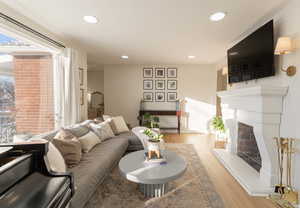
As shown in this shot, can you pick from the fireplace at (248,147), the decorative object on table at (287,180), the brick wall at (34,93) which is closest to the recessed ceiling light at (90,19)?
the brick wall at (34,93)

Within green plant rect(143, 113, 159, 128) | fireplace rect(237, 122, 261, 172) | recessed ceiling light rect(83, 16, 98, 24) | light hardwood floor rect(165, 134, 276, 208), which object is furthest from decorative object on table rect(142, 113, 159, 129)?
recessed ceiling light rect(83, 16, 98, 24)

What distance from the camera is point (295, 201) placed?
1798mm

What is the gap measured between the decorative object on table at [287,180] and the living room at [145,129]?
0.01 metres

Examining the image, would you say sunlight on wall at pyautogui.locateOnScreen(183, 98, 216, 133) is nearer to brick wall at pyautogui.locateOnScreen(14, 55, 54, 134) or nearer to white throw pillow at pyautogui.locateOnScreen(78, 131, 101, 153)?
white throw pillow at pyautogui.locateOnScreen(78, 131, 101, 153)

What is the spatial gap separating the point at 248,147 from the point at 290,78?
1478mm

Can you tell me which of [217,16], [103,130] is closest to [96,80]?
[103,130]

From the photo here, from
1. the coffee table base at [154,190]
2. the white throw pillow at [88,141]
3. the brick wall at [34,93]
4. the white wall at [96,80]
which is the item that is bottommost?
the coffee table base at [154,190]

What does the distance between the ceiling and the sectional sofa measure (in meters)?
1.59

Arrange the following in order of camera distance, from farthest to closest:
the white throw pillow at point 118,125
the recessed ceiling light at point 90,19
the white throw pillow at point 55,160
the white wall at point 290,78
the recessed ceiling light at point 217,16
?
the white throw pillow at point 118,125 < the recessed ceiling light at point 90,19 < the recessed ceiling light at point 217,16 < the white wall at point 290,78 < the white throw pillow at point 55,160

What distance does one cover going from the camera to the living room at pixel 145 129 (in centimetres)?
174

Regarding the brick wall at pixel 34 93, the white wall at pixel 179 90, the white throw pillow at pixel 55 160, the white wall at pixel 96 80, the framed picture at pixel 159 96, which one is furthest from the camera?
the white wall at pixel 96 80

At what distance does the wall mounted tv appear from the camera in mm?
2160

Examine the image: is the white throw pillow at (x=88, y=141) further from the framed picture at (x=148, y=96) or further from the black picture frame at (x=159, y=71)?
the black picture frame at (x=159, y=71)

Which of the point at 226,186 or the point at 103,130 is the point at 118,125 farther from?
the point at 226,186
